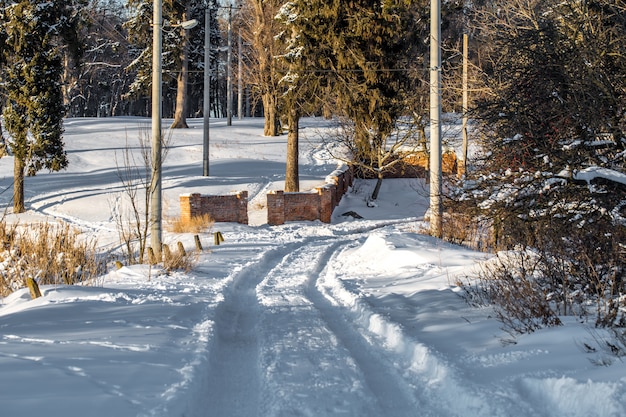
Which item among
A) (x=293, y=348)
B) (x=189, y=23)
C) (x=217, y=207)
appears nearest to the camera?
(x=293, y=348)

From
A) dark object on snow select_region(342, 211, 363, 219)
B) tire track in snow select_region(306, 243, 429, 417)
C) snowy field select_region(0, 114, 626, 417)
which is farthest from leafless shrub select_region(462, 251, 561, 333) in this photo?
dark object on snow select_region(342, 211, 363, 219)

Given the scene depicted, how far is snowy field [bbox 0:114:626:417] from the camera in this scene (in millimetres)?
5237

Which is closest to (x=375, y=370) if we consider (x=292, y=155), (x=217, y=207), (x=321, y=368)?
(x=321, y=368)

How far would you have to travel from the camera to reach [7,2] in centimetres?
2658

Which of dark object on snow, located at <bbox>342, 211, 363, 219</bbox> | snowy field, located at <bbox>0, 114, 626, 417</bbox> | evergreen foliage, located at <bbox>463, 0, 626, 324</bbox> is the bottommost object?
dark object on snow, located at <bbox>342, 211, 363, 219</bbox>

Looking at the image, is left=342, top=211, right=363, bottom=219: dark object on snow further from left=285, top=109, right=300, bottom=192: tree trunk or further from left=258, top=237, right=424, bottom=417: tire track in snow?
left=258, top=237, right=424, bottom=417: tire track in snow

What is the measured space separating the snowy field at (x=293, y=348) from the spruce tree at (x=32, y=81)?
16143 millimetres

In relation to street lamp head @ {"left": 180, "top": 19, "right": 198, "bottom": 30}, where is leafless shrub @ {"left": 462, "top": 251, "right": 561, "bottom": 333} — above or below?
below

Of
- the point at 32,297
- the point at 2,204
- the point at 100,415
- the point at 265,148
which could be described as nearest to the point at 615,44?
the point at 100,415

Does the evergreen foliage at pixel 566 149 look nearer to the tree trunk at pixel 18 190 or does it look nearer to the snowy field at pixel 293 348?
the snowy field at pixel 293 348

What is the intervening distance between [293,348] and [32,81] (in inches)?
913

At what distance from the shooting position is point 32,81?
26.7 metres

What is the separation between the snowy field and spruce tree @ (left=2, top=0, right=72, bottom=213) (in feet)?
53.0

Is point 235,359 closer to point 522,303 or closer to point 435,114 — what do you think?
point 522,303
